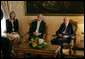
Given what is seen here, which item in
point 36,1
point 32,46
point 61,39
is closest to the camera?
point 32,46

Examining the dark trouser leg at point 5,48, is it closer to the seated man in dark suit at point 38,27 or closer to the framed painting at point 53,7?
the seated man in dark suit at point 38,27

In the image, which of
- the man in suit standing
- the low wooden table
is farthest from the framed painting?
the low wooden table

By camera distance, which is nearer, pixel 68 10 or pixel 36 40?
pixel 36 40

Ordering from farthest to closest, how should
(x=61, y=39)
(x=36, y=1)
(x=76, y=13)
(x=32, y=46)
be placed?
(x=36, y=1) < (x=76, y=13) < (x=61, y=39) < (x=32, y=46)

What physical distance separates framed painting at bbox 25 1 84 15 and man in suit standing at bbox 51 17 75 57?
62 centimetres

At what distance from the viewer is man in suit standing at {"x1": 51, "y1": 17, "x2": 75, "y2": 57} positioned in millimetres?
5613

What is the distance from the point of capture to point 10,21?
6.30 metres

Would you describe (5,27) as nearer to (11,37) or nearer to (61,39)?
(11,37)

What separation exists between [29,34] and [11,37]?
73cm

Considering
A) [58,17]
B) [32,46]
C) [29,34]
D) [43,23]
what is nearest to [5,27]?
[29,34]

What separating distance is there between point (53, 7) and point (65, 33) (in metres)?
1.13

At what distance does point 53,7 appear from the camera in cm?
642

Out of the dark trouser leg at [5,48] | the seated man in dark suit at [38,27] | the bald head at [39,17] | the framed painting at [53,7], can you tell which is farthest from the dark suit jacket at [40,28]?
the dark trouser leg at [5,48]

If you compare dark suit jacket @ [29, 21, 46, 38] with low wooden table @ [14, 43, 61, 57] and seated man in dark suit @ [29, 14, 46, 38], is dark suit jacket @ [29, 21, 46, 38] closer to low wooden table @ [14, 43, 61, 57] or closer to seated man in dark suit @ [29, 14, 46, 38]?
seated man in dark suit @ [29, 14, 46, 38]
